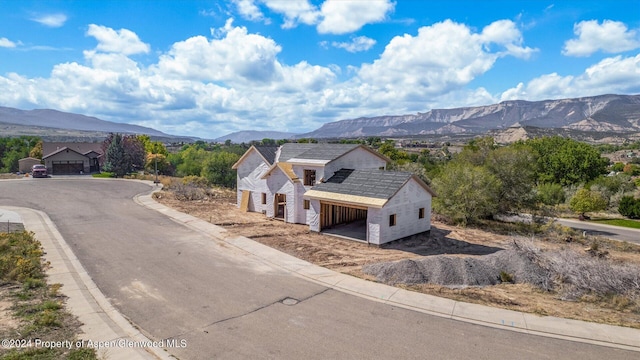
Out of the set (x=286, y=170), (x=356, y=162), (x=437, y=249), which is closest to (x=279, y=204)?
(x=286, y=170)

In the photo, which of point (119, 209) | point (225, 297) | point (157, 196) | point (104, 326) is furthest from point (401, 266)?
point (157, 196)

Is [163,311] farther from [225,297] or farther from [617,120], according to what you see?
[617,120]

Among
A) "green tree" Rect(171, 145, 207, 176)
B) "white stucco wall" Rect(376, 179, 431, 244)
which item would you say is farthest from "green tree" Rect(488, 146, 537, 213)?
"green tree" Rect(171, 145, 207, 176)

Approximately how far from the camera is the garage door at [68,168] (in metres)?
56.7

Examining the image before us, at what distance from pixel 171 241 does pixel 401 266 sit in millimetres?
12561

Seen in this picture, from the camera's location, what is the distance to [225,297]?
12.4 m

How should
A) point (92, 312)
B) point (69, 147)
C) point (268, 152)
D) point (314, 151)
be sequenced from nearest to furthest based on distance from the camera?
point (92, 312), point (314, 151), point (268, 152), point (69, 147)

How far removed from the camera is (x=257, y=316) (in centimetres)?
1100

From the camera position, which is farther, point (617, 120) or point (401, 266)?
point (617, 120)

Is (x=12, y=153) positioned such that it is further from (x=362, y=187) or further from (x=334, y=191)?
(x=362, y=187)

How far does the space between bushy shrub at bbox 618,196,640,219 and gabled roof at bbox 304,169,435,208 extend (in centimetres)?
3040

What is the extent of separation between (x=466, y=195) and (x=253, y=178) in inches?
666

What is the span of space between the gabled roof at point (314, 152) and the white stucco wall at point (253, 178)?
1.89 m

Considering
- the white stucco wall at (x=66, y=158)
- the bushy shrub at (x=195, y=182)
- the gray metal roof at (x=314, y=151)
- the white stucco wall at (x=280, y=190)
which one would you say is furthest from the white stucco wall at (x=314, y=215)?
the white stucco wall at (x=66, y=158)
